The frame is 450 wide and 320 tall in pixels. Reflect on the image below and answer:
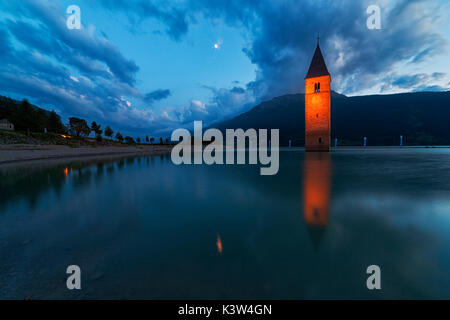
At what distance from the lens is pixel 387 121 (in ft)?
416

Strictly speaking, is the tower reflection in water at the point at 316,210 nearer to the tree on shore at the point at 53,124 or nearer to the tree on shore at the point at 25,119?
the tree on shore at the point at 25,119

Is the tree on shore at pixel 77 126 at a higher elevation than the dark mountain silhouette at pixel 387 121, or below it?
below

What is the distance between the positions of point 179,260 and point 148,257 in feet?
1.83

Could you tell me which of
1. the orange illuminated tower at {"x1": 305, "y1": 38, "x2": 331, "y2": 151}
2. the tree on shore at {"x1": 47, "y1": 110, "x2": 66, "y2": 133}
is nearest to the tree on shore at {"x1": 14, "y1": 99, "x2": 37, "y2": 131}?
the tree on shore at {"x1": 47, "y1": 110, "x2": 66, "y2": 133}

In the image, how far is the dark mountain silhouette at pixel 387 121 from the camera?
10644 centimetres

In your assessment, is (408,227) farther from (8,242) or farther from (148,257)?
(8,242)

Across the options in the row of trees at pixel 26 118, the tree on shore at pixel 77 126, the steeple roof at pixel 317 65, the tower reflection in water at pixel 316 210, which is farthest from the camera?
the tree on shore at pixel 77 126

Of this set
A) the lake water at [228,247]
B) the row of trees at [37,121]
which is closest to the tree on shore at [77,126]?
the row of trees at [37,121]

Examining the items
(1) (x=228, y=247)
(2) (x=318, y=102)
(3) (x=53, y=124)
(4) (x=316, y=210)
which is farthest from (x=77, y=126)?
(4) (x=316, y=210)

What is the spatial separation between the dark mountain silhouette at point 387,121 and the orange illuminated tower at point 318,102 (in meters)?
88.7

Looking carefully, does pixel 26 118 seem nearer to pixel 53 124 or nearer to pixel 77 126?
pixel 53 124

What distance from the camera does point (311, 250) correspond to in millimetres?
3236

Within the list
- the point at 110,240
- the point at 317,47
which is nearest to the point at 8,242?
the point at 110,240

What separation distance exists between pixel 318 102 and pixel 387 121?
132 metres
